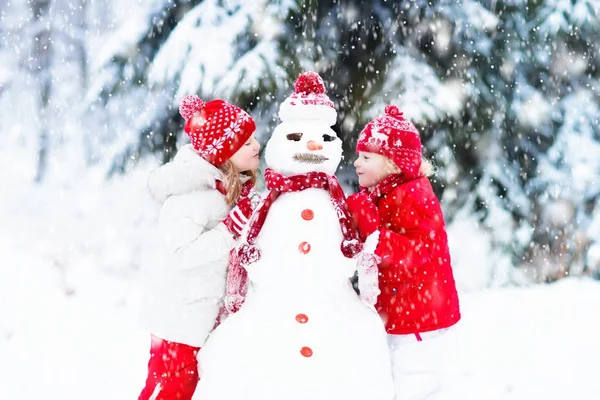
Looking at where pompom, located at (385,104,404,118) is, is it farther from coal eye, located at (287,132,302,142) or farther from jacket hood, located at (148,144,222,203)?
jacket hood, located at (148,144,222,203)

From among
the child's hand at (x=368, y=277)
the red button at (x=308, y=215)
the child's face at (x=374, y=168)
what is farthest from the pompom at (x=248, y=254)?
the child's face at (x=374, y=168)

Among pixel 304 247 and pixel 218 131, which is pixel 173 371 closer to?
pixel 304 247

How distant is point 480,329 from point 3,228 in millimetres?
5484

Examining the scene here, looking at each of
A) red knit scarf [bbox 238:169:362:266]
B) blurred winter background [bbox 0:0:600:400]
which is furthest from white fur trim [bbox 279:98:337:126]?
blurred winter background [bbox 0:0:600:400]

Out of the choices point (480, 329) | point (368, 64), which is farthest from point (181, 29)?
point (480, 329)

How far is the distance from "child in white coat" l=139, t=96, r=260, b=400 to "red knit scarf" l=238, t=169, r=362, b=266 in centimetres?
9

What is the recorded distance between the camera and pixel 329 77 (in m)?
4.88

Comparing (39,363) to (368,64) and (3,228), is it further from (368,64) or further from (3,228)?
(368,64)

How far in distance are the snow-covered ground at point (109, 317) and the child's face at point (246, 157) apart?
138cm

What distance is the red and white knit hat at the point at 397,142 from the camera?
3.08m

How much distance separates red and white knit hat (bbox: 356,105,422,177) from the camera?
3084 millimetres

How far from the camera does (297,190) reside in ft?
8.97

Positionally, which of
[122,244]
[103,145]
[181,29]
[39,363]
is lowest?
[39,363]

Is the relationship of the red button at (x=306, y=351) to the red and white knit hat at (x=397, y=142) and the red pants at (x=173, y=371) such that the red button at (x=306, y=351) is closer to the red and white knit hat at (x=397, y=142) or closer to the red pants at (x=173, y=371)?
the red pants at (x=173, y=371)
